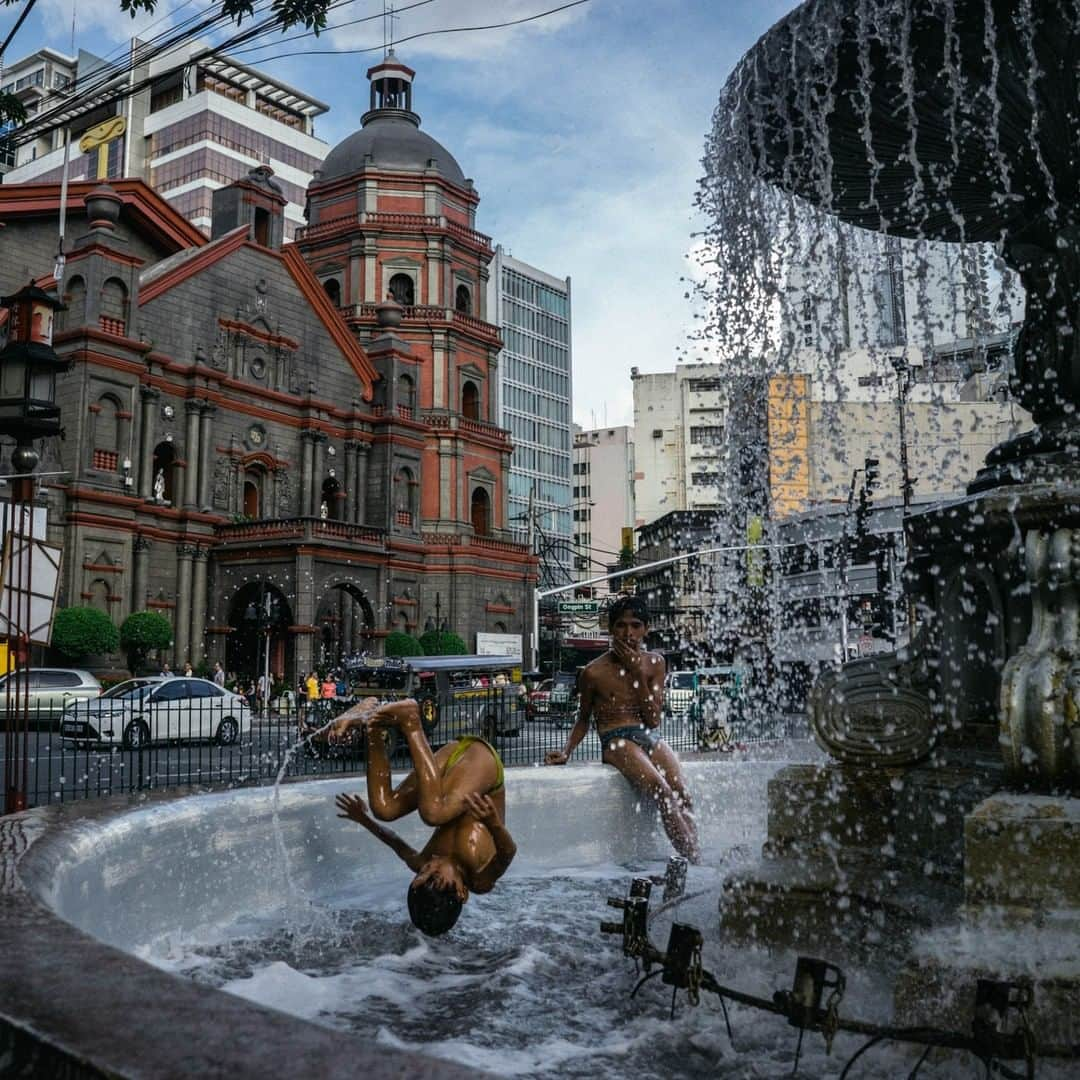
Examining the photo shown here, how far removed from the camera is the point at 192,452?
35250 mm

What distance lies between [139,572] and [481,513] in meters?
17.0

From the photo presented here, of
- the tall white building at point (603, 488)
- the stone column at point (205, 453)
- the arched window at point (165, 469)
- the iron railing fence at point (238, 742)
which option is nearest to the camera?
the iron railing fence at point (238, 742)

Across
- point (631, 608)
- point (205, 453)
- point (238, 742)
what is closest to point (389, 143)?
point (205, 453)

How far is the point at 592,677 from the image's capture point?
6434mm

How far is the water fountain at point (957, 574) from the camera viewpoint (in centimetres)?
367

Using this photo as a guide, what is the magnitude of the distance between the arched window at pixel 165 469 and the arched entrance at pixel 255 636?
3.86 metres

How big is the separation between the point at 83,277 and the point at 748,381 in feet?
98.9

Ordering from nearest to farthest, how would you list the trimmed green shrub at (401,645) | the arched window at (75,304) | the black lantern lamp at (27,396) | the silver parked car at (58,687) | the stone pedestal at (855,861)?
the stone pedestal at (855,861) → the black lantern lamp at (27,396) → the silver parked car at (58,687) → the arched window at (75,304) → the trimmed green shrub at (401,645)

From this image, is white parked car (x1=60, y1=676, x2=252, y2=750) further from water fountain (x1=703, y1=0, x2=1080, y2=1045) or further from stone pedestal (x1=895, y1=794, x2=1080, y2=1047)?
stone pedestal (x1=895, y1=794, x2=1080, y2=1047)

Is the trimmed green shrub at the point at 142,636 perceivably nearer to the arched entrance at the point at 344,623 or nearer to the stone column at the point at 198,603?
the stone column at the point at 198,603

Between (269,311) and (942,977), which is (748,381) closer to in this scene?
(942,977)

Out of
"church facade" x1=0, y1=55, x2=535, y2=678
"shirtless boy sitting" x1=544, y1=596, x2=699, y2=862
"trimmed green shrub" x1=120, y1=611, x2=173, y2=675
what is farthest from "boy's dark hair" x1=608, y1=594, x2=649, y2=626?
"trimmed green shrub" x1=120, y1=611, x2=173, y2=675

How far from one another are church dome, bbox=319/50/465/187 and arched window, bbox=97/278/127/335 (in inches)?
583

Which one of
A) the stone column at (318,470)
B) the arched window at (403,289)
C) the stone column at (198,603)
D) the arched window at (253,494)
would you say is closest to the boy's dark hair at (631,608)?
the stone column at (198,603)
